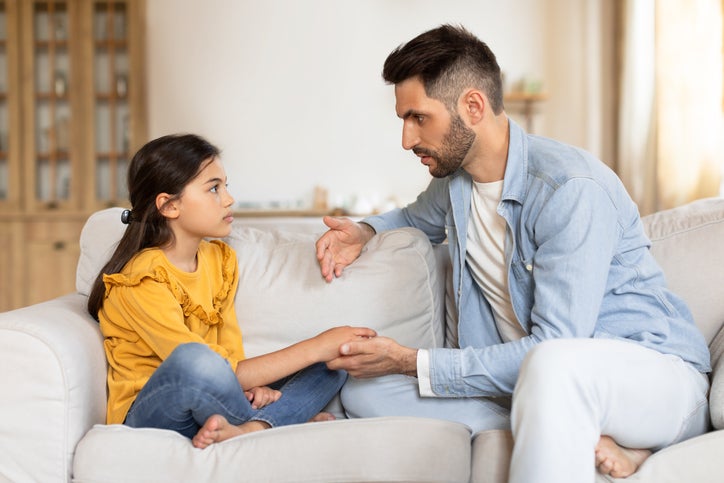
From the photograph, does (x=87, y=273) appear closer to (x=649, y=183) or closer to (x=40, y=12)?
(x=649, y=183)

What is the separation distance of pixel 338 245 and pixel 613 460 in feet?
3.03

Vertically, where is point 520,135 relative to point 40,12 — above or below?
below

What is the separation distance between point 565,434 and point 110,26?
475 cm

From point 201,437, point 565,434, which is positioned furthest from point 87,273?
point 565,434

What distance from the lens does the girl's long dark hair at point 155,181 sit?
6.26 feet

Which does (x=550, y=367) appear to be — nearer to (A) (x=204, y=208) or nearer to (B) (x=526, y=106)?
(A) (x=204, y=208)

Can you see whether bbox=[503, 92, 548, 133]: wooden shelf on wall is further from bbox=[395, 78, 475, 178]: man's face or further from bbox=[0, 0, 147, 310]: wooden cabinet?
bbox=[395, 78, 475, 178]: man's face

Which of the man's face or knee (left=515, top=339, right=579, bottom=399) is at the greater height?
the man's face

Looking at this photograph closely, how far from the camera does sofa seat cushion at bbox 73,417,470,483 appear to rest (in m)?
1.52

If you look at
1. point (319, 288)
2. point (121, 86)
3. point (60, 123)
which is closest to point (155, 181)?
point (319, 288)

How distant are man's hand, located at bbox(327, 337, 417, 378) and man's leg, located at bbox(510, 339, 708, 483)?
33 cm

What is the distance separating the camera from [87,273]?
2.05 m

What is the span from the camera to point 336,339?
174 centimetres

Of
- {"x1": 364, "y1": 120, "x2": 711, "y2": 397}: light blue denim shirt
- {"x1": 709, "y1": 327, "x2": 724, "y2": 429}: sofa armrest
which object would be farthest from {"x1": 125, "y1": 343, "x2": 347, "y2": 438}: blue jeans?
{"x1": 709, "y1": 327, "x2": 724, "y2": 429}: sofa armrest
